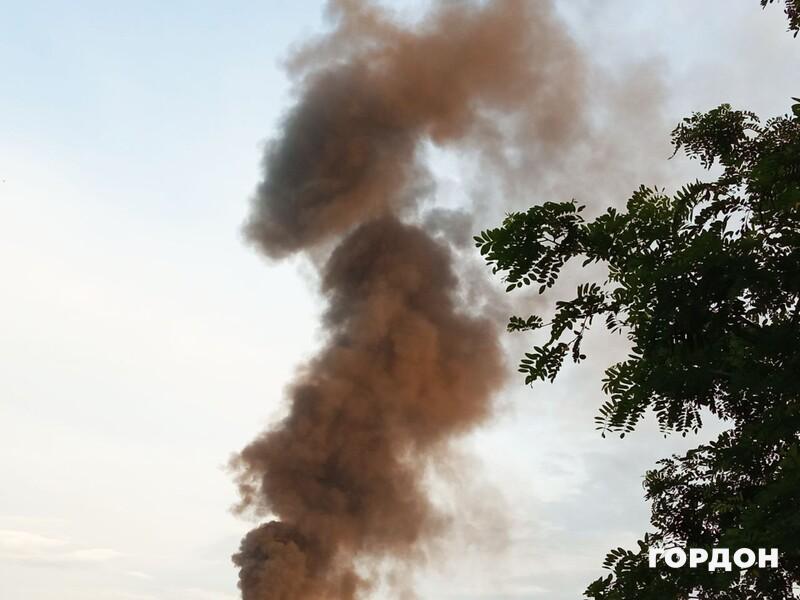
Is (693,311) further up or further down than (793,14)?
further down

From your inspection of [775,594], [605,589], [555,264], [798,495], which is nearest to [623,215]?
[555,264]

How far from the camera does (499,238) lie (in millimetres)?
6793

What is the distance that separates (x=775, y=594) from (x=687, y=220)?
16.2 ft

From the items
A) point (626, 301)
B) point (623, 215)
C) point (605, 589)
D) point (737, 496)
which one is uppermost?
point (623, 215)

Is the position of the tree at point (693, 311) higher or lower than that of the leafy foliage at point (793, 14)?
lower

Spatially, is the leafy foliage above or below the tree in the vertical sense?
above

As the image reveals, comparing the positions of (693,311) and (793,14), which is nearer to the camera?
(693,311)

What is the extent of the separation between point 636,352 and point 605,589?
2.60 metres

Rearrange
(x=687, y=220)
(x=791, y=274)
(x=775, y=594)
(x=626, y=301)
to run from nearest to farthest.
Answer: (x=791, y=274) → (x=626, y=301) → (x=687, y=220) → (x=775, y=594)

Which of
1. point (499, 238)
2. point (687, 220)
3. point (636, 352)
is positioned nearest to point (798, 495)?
point (636, 352)

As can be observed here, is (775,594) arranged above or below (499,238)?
below

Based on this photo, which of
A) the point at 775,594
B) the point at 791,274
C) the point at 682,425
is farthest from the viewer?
the point at 775,594

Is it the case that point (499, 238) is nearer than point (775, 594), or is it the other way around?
point (499, 238)

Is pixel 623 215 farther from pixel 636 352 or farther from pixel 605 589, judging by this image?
pixel 605 589
